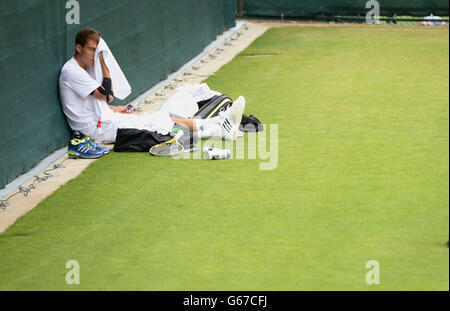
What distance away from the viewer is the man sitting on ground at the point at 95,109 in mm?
7785

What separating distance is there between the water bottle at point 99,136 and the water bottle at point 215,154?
124 cm

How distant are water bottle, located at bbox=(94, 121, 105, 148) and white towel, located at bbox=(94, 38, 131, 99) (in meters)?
0.50

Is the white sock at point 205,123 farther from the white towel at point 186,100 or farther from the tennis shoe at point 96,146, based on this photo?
the tennis shoe at point 96,146

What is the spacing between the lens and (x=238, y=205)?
611 centimetres

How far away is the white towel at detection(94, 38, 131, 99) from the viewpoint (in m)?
8.11

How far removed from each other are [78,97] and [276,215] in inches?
119

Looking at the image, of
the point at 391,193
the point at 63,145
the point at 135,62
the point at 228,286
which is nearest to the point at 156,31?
the point at 135,62

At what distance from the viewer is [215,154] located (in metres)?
7.40

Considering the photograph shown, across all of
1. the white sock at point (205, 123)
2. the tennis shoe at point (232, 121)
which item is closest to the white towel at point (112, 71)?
the white sock at point (205, 123)

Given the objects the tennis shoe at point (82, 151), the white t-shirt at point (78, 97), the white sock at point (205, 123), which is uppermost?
the white t-shirt at point (78, 97)

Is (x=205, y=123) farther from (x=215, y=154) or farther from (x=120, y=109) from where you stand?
(x=120, y=109)

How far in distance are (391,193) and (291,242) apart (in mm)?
1352

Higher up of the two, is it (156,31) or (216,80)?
(156,31)
